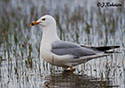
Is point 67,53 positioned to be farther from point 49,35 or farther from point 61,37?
point 61,37

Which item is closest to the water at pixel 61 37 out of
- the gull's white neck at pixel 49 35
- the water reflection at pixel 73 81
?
the water reflection at pixel 73 81

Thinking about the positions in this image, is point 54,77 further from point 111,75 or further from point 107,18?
point 107,18

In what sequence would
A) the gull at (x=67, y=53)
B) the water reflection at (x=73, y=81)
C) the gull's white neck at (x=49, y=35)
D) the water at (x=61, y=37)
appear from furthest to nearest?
the gull's white neck at (x=49, y=35) → the gull at (x=67, y=53) → the water at (x=61, y=37) → the water reflection at (x=73, y=81)

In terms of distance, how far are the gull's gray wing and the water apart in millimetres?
326

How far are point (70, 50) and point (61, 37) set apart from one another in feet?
10.7

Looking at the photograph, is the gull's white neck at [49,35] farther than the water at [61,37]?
Yes

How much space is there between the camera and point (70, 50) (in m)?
8.38

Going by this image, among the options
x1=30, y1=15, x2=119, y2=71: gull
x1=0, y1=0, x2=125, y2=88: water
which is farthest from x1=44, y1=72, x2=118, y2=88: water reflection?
x1=30, y1=15, x2=119, y2=71: gull

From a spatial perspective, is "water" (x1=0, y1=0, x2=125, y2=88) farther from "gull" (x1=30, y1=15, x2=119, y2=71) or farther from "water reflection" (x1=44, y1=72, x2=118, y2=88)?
"gull" (x1=30, y1=15, x2=119, y2=71)

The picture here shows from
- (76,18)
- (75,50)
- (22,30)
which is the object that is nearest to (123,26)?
(76,18)

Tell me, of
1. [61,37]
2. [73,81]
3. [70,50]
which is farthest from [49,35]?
[61,37]

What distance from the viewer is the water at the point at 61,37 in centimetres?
763

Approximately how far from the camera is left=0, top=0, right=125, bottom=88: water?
7.63 metres

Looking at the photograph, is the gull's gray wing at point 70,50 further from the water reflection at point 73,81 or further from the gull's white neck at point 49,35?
the water reflection at point 73,81
